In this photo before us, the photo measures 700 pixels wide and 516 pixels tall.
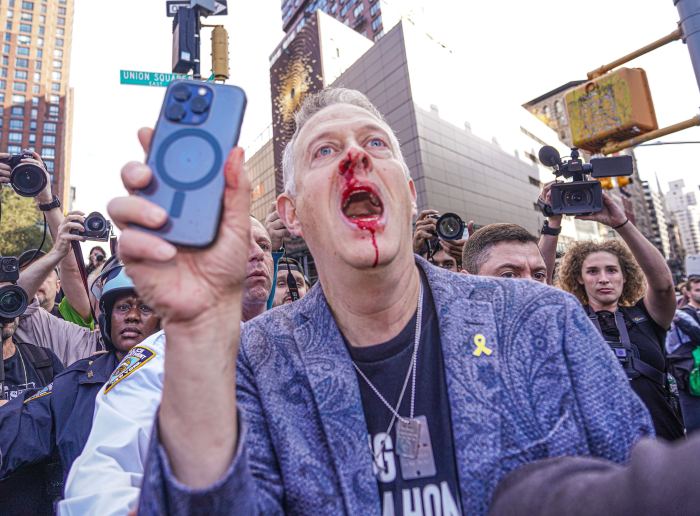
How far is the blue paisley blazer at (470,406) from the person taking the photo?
46.1 inches

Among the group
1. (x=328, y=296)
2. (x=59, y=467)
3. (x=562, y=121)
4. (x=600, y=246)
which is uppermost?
(x=562, y=121)

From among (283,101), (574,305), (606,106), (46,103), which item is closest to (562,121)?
(283,101)

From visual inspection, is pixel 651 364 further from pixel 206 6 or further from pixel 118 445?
pixel 206 6

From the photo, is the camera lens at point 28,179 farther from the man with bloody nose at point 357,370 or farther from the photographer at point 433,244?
the photographer at point 433,244

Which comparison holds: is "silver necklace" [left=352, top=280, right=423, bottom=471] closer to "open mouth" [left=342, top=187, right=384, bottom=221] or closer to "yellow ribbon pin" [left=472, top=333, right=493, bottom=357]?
"yellow ribbon pin" [left=472, top=333, right=493, bottom=357]

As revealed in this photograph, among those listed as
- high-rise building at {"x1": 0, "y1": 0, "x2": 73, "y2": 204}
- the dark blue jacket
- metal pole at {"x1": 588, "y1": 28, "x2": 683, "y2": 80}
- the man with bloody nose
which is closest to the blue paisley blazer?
the man with bloody nose

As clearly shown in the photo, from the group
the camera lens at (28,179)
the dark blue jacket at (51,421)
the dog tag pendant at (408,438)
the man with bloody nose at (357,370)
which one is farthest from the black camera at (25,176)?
the dog tag pendant at (408,438)

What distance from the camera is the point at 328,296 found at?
1678 mm

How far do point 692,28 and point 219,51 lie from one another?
445 centimetres

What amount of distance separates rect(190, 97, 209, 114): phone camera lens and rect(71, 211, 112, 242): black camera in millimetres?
3749

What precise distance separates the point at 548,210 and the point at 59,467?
3.97 metres

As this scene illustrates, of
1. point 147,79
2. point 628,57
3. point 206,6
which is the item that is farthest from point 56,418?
point 628,57

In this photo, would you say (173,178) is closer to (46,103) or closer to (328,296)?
(328,296)

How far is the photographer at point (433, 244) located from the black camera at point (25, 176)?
11.2 ft
